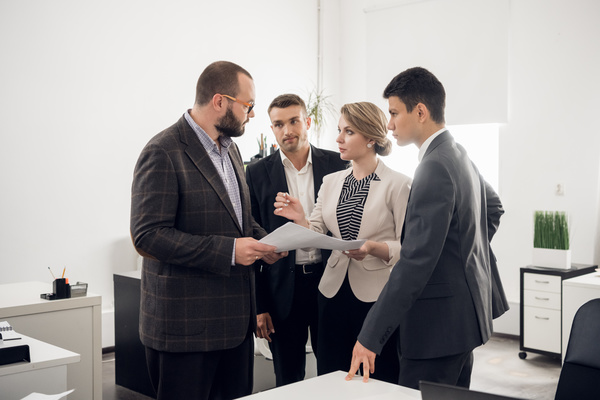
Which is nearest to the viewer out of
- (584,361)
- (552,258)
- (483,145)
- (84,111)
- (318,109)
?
(584,361)

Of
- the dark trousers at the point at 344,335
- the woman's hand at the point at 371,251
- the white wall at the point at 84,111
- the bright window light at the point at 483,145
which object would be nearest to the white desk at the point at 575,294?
the dark trousers at the point at 344,335

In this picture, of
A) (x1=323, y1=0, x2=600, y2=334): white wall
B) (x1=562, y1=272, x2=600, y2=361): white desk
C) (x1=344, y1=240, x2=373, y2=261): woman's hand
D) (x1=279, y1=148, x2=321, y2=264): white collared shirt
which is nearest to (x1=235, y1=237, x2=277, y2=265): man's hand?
(x1=344, y1=240, x2=373, y2=261): woman's hand

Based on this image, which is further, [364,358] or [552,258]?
[552,258]

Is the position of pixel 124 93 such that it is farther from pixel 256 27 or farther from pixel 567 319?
pixel 567 319

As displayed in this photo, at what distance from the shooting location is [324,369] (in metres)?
2.40

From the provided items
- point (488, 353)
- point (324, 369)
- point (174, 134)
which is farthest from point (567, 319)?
point (174, 134)

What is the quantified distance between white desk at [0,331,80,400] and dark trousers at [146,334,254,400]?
28 cm

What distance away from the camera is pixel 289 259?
2.57 m

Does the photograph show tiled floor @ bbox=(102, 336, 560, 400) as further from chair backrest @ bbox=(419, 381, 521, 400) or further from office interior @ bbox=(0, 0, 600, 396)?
chair backrest @ bbox=(419, 381, 521, 400)

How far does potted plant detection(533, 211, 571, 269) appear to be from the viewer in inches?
179

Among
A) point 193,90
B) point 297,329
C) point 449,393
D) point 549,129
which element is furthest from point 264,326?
point 549,129

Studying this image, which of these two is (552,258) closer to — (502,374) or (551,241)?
(551,241)

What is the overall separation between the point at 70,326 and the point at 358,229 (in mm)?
1425

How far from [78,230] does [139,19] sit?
1.75 metres
